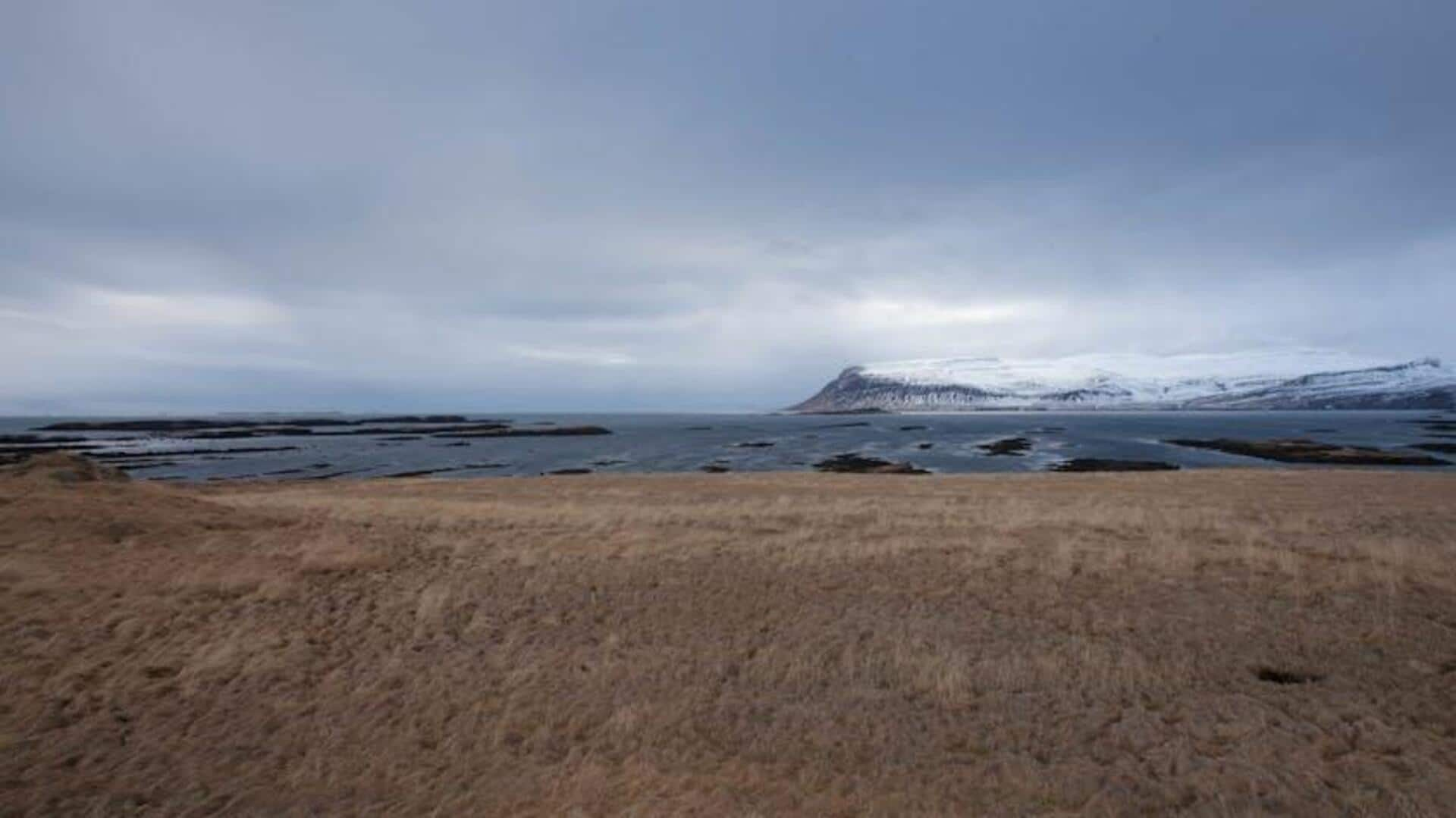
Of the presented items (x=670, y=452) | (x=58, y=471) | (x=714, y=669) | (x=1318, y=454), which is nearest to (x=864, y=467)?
(x=670, y=452)

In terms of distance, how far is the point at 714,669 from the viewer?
31.3 ft

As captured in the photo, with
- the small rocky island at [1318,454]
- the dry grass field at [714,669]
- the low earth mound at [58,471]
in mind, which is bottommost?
the small rocky island at [1318,454]

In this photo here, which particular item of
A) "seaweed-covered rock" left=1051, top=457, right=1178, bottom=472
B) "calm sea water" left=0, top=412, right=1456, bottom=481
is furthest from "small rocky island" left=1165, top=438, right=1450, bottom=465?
"seaweed-covered rock" left=1051, top=457, right=1178, bottom=472

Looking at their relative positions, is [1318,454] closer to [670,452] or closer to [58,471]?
[670,452]

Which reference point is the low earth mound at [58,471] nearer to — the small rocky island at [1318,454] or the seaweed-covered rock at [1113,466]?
the seaweed-covered rock at [1113,466]

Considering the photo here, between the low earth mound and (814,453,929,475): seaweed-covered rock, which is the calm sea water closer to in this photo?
(814,453,929,475): seaweed-covered rock

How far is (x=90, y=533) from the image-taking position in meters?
15.0

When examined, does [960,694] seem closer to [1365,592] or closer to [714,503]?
[1365,592]

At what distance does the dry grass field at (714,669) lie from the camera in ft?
21.7

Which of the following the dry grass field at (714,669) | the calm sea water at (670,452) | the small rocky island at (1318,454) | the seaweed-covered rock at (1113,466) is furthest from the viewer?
the calm sea water at (670,452)

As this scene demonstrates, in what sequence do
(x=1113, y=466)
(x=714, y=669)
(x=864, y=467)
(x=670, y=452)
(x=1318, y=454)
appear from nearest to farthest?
1. (x=714, y=669)
2. (x=1113, y=466)
3. (x=864, y=467)
4. (x=1318, y=454)
5. (x=670, y=452)

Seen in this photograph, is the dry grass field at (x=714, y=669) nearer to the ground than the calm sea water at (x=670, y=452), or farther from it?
farther from it

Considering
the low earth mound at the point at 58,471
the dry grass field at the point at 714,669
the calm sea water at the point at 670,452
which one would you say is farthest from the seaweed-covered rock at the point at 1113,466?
the low earth mound at the point at 58,471

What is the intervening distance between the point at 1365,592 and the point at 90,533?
22.6 meters
